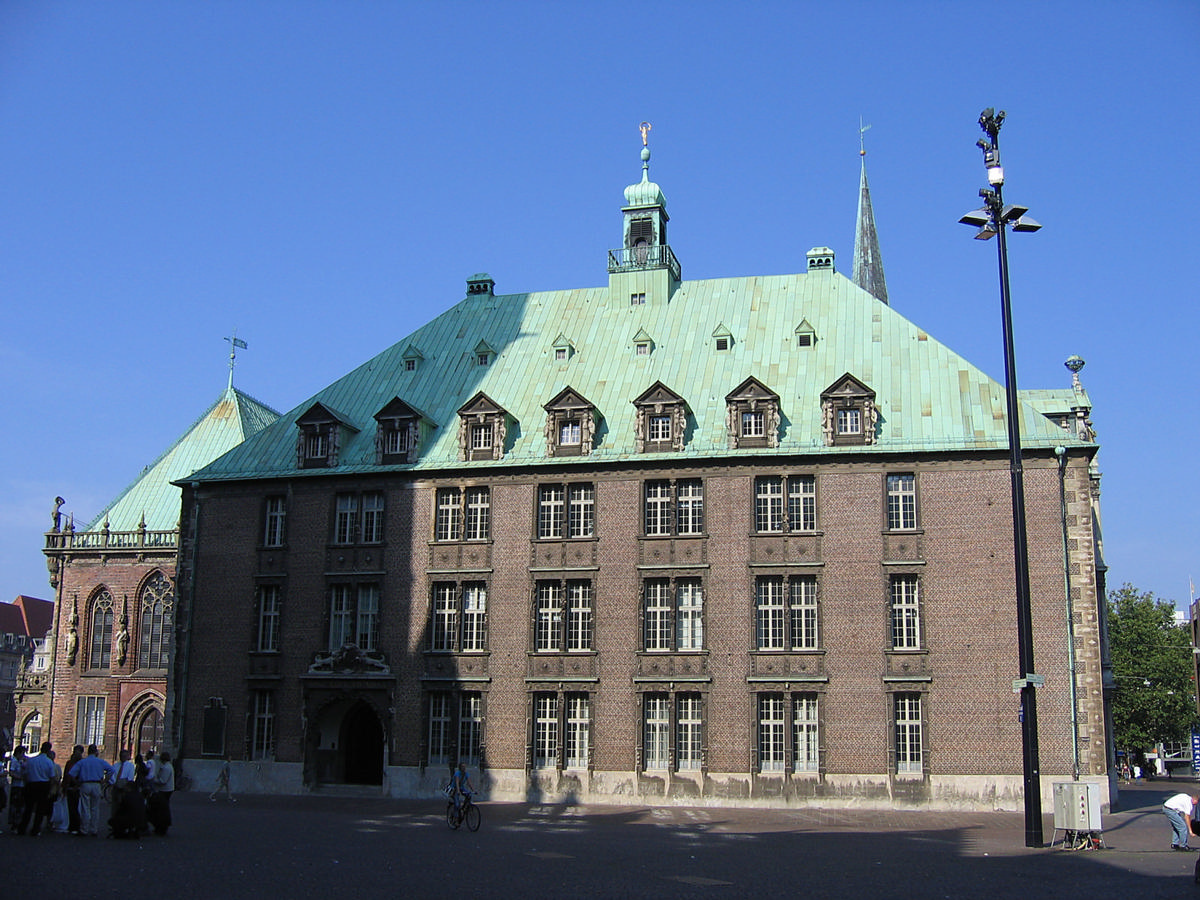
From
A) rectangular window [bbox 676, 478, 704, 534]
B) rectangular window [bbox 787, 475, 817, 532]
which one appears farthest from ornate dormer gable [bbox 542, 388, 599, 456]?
rectangular window [bbox 787, 475, 817, 532]

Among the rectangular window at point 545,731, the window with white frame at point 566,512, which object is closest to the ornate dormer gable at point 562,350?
the window with white frame at point 566,512

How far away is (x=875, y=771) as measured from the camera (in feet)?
121

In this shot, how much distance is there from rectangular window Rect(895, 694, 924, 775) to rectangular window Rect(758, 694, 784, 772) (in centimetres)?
356

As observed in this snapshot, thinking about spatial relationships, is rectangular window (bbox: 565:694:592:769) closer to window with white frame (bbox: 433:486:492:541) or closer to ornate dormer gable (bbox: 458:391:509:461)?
window with white frame (bbox: 433:486:492:541)

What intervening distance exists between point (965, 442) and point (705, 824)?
14954 millimetres

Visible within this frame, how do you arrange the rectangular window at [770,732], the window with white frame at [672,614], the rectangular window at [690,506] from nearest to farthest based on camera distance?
the rectangular window at [770,732] < the window with white frame at [672,614] < the rectangular window at [690,506]

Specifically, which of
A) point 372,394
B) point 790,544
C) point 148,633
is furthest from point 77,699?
point 790,544

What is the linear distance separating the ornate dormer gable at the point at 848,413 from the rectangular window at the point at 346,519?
16831 mm

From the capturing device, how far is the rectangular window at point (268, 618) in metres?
43.1

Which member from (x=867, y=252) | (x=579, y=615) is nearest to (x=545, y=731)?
(x=579, y=615)

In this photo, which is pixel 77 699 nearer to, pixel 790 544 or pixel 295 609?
pixel 295 609

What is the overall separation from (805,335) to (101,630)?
3655 centimetres

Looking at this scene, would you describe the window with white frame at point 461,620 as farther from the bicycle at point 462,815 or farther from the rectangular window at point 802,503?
the bicycle at point 462,815

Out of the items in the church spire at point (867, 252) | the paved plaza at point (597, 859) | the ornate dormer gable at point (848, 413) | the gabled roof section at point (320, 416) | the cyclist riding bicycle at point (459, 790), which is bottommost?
the paved plaza at point (597, 859)
